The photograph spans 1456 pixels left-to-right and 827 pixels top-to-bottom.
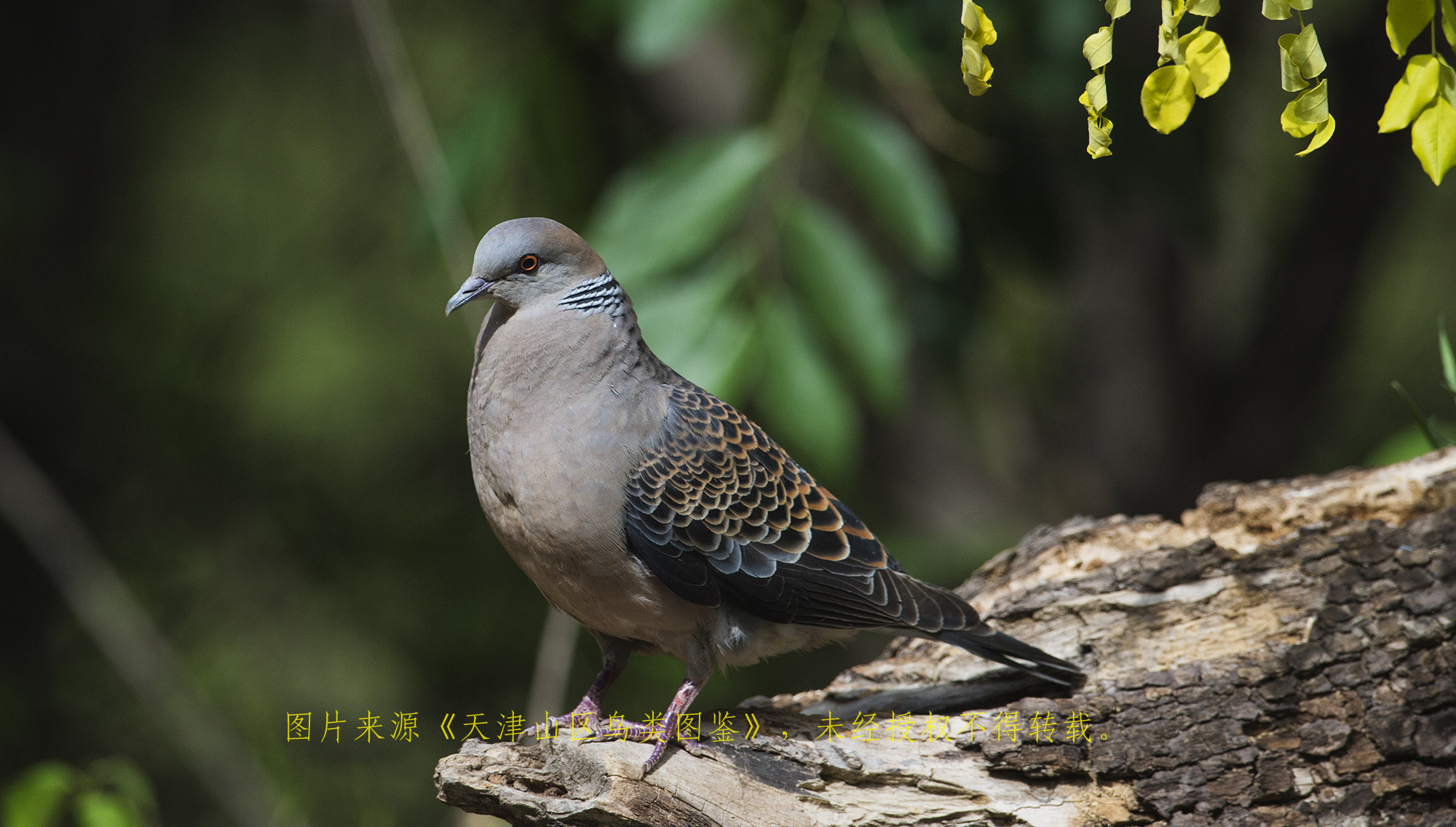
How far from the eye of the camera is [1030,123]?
13.9ft

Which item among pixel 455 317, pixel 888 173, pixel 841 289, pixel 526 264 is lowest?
pixel 526 264

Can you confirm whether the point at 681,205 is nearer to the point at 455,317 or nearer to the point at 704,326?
the point at 704,326

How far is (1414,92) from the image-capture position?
1397 millimetres

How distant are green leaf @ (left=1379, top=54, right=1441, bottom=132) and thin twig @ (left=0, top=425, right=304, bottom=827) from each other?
408 centimetres

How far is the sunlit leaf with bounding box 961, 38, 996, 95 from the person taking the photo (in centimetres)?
146

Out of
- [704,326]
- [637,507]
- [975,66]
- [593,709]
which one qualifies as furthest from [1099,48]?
[593,709]

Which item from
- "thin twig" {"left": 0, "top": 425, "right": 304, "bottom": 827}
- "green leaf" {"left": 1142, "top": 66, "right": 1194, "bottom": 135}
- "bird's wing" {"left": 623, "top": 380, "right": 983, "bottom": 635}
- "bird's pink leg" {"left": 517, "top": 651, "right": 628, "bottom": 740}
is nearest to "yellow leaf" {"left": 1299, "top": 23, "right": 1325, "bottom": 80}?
"green leaf" {"left": 1142, "top": 66, "right": 1194, "bottom": 135}

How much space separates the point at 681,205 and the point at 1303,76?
1900 millimetres

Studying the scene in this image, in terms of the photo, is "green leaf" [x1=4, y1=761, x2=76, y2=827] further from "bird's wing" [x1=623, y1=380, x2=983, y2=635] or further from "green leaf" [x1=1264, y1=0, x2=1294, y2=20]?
"green leaf" [x1=1264, y1=0, x2=1294, y2=20]

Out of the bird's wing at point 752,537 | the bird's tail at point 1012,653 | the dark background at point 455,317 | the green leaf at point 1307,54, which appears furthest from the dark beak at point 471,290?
the green leaf at point 1307,54

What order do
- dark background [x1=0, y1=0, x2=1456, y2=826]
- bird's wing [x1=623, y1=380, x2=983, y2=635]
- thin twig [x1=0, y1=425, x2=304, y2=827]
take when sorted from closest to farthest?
bird's wing [x1=623, y1=380, x2=983, y2=635], dark background [x1=0, y1=0, x2=1456, y2=826], thin twig [x1=0, y1=425, x2=304, y2=827]

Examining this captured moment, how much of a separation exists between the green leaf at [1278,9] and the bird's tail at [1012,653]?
1815mm

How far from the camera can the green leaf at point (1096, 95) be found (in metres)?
1.47

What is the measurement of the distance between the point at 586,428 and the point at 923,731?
1.17m
